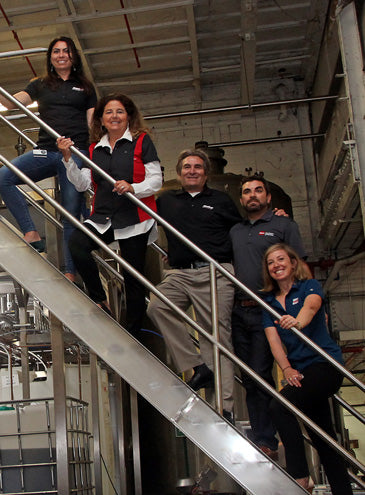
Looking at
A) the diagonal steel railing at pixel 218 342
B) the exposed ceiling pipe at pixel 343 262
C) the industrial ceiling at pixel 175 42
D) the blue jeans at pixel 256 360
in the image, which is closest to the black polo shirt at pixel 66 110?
the diagonal steel railing at pixel 218 342

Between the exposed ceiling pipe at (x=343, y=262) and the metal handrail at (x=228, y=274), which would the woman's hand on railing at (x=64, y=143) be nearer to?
the metal handrail at (x=228, y=274)

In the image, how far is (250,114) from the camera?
41.6 feet

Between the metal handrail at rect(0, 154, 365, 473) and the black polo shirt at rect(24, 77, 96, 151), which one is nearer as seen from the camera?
the metal handrail at rect(0, 154, 365, 473)

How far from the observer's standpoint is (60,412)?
3.49 metres

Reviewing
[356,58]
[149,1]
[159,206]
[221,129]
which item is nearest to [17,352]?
[159,206]

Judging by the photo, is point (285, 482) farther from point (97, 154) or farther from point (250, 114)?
point (250, 114)

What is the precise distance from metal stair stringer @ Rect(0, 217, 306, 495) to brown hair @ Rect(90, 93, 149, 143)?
0.83 metres

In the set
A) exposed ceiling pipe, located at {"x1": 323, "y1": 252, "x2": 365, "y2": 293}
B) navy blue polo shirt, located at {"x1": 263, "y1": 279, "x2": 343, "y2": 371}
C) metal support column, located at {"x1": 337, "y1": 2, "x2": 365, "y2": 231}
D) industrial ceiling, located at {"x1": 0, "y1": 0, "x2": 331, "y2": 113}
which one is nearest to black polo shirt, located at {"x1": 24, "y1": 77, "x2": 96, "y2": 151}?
navy blue polo shirt, located at {"x1": 263, "y1": 279, "x2": 343, "y2": 371}

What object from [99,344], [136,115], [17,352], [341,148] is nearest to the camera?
[99,344]

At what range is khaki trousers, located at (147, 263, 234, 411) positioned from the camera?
138 inches

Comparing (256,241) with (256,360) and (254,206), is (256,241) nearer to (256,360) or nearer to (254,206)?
(254,206)

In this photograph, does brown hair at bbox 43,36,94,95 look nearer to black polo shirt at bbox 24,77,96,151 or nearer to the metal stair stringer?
black polo shirt at bbox 24,77,96,151

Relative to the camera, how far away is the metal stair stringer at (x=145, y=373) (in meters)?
3.01

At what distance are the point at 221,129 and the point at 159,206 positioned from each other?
9.03m
